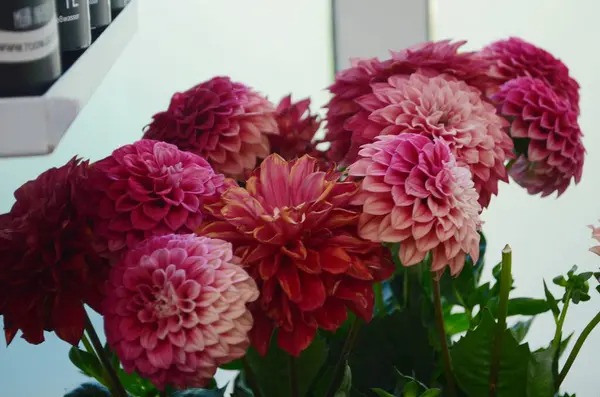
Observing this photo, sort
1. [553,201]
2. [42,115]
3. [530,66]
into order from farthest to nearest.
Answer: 1. [553,201]
2. [530,66]
3. [42,115]

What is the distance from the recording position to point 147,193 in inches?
15.7

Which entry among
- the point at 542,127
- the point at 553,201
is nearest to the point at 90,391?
the point at 542,127

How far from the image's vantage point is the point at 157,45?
919mm

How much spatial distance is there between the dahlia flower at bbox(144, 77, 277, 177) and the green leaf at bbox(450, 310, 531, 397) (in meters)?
0.18

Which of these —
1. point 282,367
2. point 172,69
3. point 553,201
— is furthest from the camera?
point 553,201

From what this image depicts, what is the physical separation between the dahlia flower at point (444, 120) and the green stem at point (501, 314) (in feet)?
0.17

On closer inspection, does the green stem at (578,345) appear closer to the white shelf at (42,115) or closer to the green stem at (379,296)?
the green stem at (379,296)

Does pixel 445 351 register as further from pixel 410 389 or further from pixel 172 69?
pixel 172 69

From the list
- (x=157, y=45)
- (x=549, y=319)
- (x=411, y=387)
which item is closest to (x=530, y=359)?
(x=411, y=387)

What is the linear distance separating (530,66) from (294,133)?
186 millimetres

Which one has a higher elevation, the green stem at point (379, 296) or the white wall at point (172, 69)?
the white wall at point (172, 69)

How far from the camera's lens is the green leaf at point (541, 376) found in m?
0.44

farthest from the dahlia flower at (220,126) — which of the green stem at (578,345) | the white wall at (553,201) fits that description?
the white wall at (553,201)

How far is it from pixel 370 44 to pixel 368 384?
581mm
